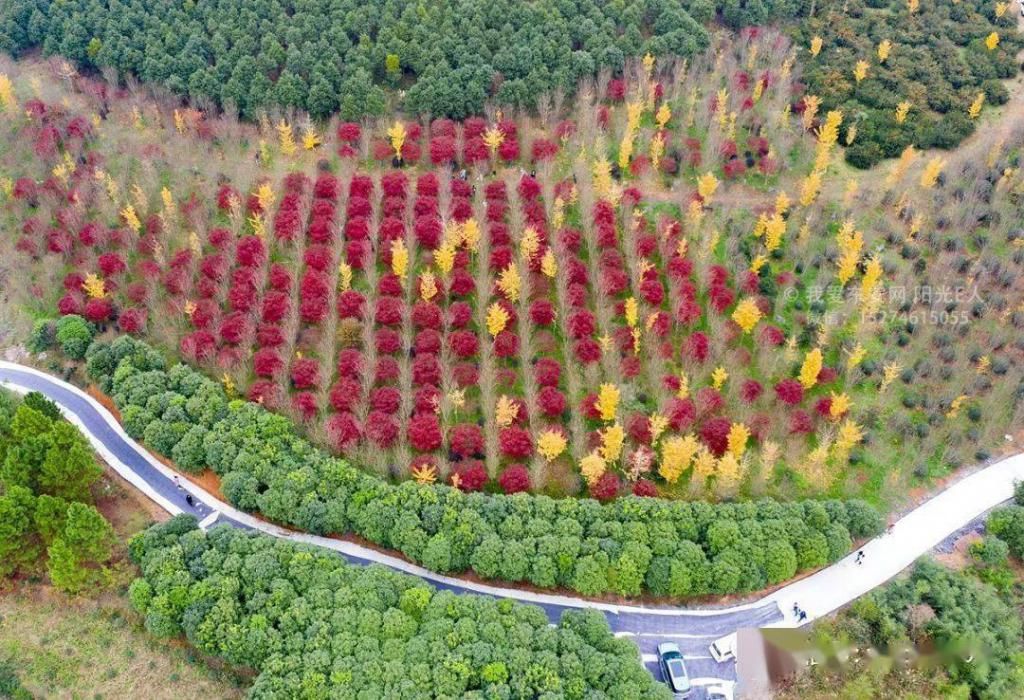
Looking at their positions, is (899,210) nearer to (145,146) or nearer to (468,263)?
(468,263)

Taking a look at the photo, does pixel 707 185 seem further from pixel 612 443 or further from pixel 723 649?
pixel 723 649

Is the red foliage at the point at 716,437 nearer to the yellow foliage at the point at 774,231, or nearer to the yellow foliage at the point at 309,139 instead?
the yellow foliage at the point at 774,231

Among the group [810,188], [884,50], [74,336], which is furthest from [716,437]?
[884,50]

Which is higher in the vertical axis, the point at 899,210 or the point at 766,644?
the point at 899,210

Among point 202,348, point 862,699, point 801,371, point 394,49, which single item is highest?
point 394,49

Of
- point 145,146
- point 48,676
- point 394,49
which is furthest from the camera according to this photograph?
point 394,49

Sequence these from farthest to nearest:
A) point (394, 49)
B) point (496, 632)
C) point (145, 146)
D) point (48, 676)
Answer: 1. point (394, 49)
2. point (145, 146)
3. point (48, 676)
4. point (496, 632)

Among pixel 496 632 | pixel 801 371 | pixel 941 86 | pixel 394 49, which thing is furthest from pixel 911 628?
pixel 394 49

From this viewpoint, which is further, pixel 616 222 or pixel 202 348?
pixel 616 222
